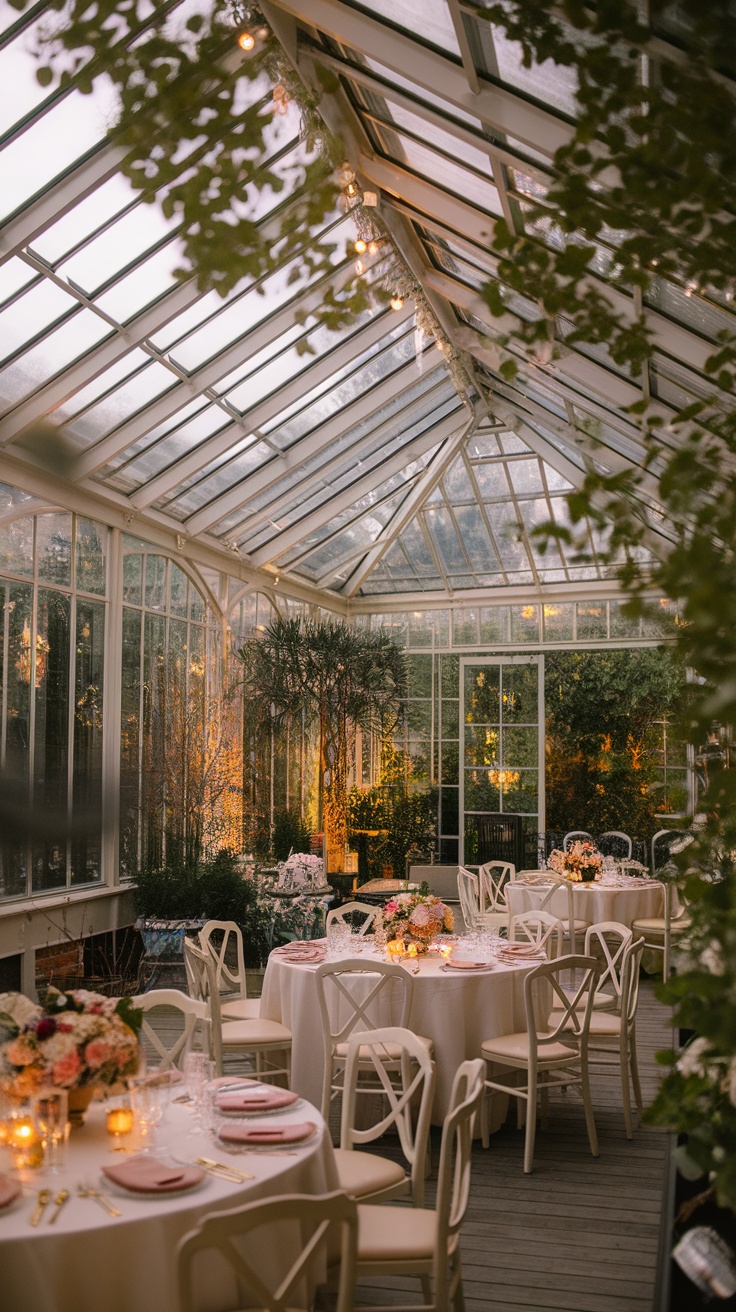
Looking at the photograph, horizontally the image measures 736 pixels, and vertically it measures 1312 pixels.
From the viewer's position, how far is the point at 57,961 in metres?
8.27

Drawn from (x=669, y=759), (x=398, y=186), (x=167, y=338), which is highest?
(x=398, y=186)

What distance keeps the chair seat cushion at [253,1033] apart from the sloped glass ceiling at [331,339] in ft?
9.58

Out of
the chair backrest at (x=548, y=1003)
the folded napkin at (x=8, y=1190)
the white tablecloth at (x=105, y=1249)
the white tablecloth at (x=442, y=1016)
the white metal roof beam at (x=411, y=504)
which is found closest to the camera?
the white tablecloth at (x=105, y=1249)

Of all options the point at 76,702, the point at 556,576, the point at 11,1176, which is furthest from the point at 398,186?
the point at 556,576

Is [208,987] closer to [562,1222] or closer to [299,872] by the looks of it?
[562,1222]

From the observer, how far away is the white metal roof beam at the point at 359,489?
12680 millimetres

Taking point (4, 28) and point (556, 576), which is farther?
point (556, 576)

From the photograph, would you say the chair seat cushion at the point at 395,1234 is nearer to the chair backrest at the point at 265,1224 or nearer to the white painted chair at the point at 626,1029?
the chair backrest at the point at 265,1224

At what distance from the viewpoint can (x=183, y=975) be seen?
892 cm

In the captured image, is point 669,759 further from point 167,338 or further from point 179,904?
point 167,338

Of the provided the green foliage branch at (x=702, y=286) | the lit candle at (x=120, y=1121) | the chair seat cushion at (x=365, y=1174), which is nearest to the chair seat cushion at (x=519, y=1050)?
the chair seat cushion at (x=365, y=1174)

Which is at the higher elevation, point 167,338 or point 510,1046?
point 167,338

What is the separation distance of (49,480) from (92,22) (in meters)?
1.77

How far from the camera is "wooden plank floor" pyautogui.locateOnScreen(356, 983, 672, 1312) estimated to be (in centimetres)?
385
